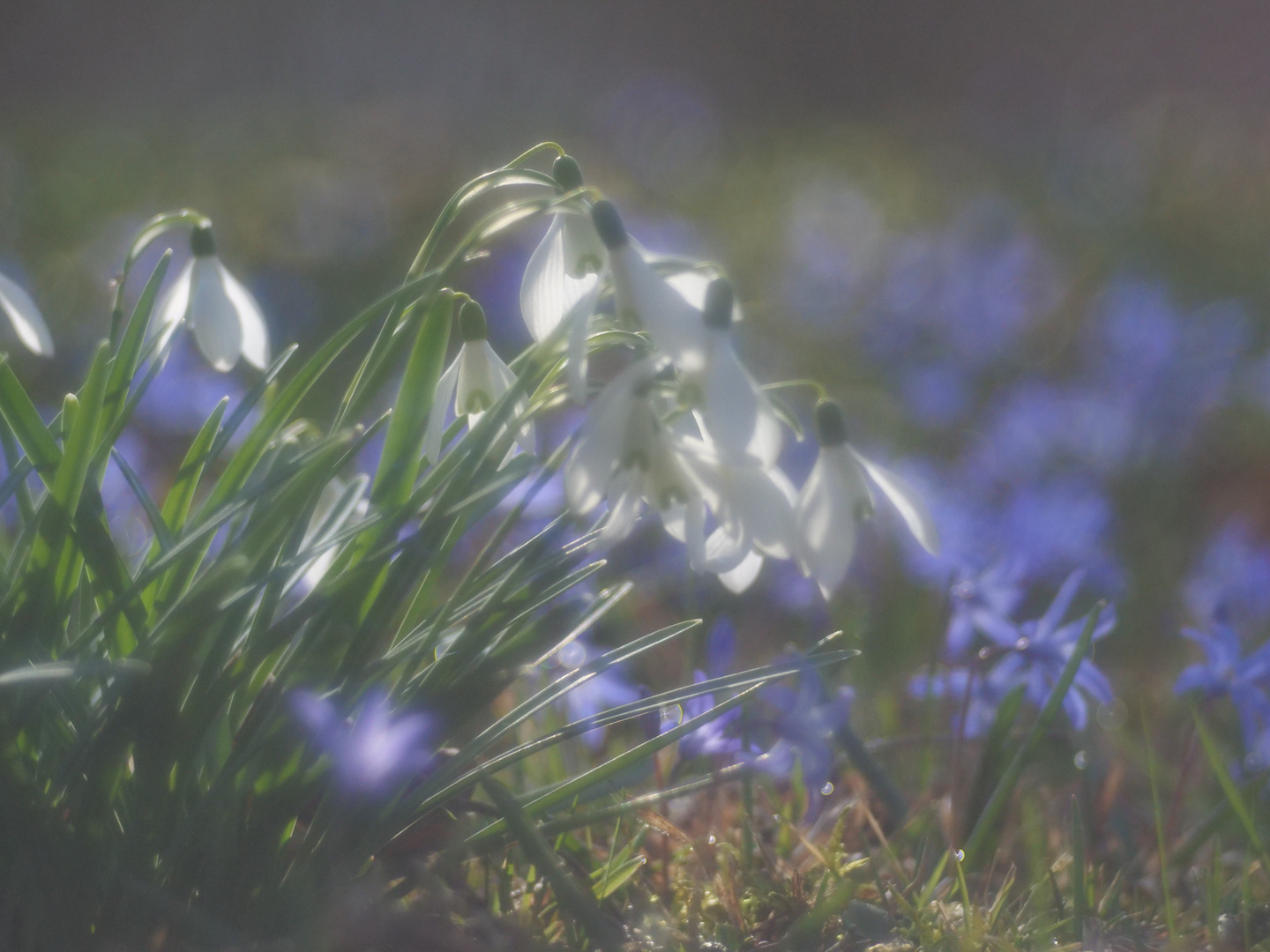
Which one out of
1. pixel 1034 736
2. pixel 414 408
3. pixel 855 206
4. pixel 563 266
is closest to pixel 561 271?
pixel 563 266

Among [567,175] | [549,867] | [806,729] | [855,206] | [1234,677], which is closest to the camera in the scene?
[549,867]

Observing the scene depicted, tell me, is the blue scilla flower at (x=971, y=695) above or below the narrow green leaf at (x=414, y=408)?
below

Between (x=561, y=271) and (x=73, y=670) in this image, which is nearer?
(x=73, y=670)

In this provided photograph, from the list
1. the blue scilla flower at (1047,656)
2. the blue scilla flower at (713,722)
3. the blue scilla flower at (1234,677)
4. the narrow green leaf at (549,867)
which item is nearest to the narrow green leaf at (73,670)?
the narrow green leaf at (549,867)

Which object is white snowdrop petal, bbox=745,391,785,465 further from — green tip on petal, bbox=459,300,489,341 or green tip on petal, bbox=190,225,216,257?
green tip on petal, bbox=190,225,216,257

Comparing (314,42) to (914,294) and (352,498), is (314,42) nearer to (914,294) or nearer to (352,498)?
(914,294)

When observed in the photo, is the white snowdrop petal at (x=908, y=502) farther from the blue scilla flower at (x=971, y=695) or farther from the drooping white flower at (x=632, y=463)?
the blue scilla flower at (x=971, y=695)

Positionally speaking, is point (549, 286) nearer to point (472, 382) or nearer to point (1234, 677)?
point (472, 382)

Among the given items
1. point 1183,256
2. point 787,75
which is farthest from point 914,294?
point 787,75

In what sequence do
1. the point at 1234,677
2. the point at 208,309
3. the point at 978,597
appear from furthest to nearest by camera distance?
1. the point at 978,597
2. the point at 1234,677
3. the point at 208,309
